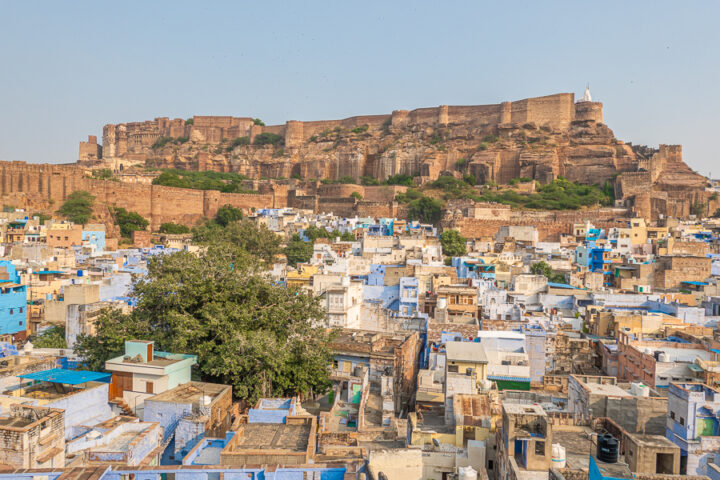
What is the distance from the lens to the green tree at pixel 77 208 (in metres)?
38.8

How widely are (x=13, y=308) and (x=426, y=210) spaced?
108 ft

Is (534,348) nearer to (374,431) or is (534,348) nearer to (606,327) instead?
(606,327)

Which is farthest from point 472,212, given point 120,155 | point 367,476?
point 120,155

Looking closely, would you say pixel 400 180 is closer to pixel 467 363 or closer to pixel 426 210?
pixel 426 210

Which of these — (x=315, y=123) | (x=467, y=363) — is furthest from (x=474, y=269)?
(x=315, y=123)

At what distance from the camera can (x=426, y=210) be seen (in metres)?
46.8

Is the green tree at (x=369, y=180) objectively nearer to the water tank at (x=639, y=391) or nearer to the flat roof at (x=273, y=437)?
the water tank at (x=639, y=391)

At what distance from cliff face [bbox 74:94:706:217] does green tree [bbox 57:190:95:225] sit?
75.8ft

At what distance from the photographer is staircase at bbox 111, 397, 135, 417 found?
8930mm

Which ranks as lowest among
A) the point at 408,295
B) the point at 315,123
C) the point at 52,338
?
the point at 52,338

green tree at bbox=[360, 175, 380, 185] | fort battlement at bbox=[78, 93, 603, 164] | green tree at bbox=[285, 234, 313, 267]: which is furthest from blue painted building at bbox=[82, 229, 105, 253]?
fort battlement at bbox=[78, 93, 603, 164]

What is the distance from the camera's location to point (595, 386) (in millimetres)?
10281

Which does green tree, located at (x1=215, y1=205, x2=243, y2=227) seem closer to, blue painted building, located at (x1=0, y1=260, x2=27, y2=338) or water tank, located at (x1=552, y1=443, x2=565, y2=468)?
blue painted building, located at (x1=0, y1=260, x2=27, y2=338)

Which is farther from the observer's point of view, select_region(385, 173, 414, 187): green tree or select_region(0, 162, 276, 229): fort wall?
select_region(385, 173, 414, 187): green tree
